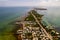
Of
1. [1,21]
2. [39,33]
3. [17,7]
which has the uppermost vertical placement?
[17,7]

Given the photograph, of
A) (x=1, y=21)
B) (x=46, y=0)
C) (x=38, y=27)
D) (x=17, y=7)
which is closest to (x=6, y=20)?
(x=1, y=21)

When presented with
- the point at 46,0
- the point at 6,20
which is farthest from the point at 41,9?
the point at 6,20

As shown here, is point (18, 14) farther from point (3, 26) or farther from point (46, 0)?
point (46, 0)

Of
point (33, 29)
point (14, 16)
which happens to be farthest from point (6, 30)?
point (33, 29)

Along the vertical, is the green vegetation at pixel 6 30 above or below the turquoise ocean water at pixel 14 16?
below

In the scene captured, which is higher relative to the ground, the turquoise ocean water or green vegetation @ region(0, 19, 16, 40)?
the turquoise ocean water

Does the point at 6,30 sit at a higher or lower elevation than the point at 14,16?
lower

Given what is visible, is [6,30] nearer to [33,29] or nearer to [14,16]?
[14,16]

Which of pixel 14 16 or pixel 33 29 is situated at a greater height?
pixel 14 16

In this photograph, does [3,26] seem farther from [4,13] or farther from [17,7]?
[17,7]

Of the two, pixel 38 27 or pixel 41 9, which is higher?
pixel 41 9
